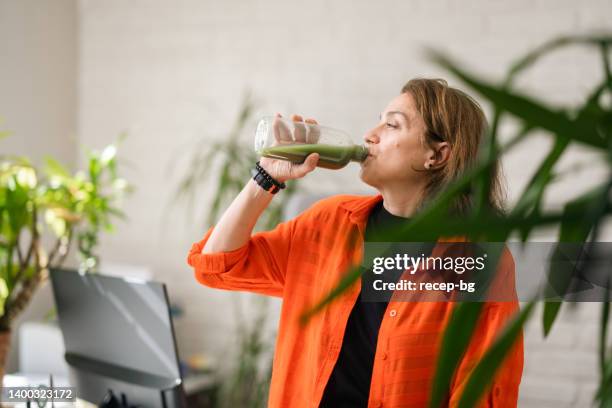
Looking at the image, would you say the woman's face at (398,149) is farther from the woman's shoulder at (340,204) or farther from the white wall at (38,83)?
the white wall at (38,83)

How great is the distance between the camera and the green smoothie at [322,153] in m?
1.40

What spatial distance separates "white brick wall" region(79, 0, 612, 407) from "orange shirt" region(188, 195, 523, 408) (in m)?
0.83

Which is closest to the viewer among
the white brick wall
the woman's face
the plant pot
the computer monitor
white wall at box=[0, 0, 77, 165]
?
the computer monitor

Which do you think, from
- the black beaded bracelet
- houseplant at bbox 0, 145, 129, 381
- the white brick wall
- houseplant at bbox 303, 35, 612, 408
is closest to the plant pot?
houseplant at bbox 0, 145, 129, 381

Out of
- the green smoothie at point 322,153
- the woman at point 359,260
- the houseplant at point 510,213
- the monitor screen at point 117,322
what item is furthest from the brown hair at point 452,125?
the houseplant at point 510,213

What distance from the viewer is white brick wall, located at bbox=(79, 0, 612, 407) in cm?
245

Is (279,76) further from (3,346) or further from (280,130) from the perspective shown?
(3,346)

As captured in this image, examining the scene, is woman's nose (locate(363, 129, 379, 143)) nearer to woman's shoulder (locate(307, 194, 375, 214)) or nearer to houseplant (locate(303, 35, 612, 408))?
woman's shoulder (locate(307, 194, 375, 214))

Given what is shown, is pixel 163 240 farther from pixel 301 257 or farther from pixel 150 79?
pixel 301 257

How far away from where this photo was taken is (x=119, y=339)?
1.30m

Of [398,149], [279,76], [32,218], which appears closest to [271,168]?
[398,149]

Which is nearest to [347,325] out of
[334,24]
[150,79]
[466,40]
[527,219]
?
[527,219]

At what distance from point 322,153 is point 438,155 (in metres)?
0.25

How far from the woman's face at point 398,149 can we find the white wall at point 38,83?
216cm
